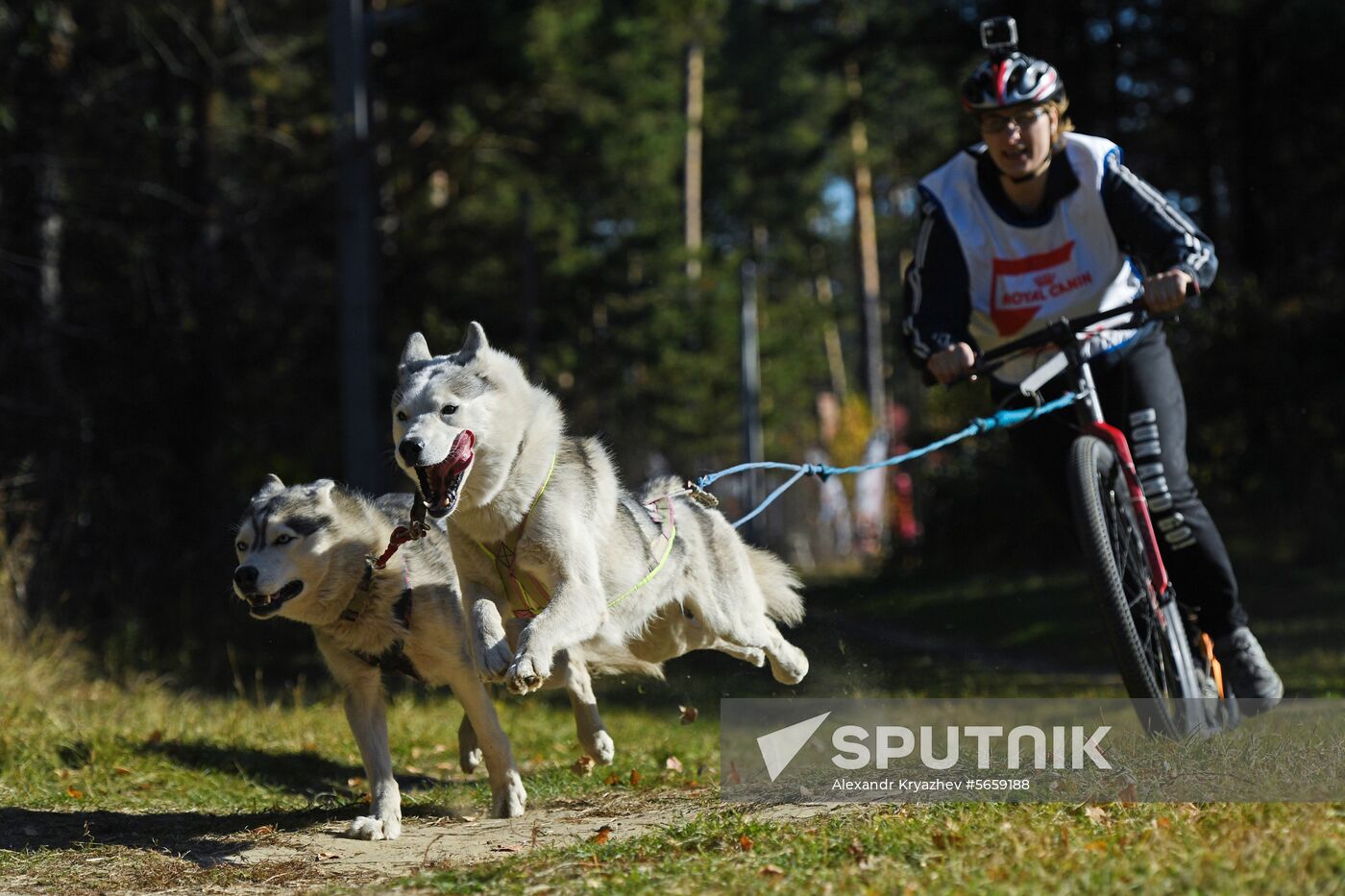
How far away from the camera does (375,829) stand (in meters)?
5.00

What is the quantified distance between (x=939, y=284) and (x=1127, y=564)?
→ 1.15 metres

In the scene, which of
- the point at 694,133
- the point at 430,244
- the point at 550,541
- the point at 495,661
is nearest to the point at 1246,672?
the point at 550,541

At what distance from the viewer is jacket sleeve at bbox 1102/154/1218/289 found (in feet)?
15.6

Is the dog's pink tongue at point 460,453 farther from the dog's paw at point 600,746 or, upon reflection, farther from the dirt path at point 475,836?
the dog's paw at point 600,746

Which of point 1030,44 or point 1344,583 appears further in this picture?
point 1030,44

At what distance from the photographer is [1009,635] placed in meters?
12.7

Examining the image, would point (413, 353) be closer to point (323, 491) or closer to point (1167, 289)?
point (323, 491)

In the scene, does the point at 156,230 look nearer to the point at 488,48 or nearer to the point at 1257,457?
the point at 488,48

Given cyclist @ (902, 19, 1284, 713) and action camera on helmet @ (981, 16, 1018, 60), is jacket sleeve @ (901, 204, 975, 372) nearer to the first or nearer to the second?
cyclist @ (902, 19, 1284, 713)

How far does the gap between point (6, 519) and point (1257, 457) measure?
41.6 ft

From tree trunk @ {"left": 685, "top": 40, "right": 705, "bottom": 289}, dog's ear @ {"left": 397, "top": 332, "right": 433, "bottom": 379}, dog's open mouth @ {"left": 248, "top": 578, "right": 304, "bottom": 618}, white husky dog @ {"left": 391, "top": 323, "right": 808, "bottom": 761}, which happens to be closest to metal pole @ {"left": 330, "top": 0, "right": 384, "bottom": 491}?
dog's open mouth @ {"left": 248, "top": 578, "right": 304, "bottom": 618}

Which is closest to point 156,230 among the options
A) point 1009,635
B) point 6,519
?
point 6,519

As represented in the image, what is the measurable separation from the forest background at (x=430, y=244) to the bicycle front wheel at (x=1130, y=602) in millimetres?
6653

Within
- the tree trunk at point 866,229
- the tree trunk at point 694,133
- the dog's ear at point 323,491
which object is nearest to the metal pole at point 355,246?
the dog's ear at point 323,491
